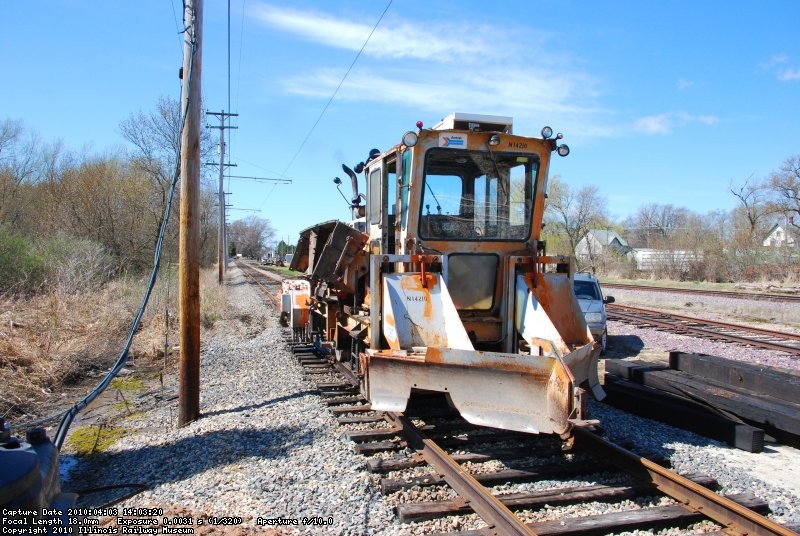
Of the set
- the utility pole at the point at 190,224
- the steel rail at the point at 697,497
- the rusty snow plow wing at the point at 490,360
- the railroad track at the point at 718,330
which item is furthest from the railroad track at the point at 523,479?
the railroad track at the point at 718,330

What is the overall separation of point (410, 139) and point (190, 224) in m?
3.00

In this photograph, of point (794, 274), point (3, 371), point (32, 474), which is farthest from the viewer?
point (794, 274)

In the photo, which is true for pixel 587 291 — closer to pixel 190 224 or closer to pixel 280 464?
pixel 190 224

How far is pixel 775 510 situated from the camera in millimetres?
4488

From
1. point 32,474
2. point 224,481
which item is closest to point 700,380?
point 224,481

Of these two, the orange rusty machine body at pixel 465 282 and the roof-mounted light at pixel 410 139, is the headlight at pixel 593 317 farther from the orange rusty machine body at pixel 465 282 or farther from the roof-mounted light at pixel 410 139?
the roof-mounted light at pixel 410 139

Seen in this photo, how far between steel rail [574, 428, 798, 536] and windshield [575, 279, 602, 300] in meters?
7.18

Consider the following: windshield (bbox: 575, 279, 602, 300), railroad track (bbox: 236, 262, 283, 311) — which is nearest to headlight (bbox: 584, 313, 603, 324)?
windshield (bbox: 575, 279, 602, 300)

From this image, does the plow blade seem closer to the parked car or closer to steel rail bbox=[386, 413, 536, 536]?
steel rail bbox=[386, 413, 536, 536]

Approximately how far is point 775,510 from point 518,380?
2.16m

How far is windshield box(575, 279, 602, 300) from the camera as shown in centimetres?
1230

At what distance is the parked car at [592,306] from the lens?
1170cm

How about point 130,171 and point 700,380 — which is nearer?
point 700,380

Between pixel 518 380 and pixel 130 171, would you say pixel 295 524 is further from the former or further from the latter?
pixel 130 171
